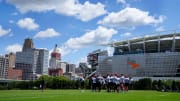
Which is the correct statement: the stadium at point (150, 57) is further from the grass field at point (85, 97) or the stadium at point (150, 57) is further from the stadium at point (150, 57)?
the grass field at point (85, 97)

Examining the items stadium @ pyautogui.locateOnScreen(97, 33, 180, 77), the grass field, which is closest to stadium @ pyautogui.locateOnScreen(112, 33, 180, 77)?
stadium @ pyautogui.locateOnScreen(97, 33, 180, 77)

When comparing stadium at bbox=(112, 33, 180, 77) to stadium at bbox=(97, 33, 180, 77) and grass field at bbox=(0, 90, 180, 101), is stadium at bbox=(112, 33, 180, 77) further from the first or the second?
grass field at bbox=(0, 90, 180, 101)

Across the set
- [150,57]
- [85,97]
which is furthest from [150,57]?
[85,97]

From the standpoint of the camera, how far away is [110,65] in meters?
174

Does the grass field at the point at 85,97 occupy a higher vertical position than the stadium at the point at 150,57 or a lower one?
lower

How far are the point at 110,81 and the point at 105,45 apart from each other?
138336mm

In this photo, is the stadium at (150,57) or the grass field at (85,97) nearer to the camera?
the grass field at (85,97)

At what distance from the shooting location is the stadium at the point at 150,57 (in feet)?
475

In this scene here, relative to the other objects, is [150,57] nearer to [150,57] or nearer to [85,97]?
[150,57]

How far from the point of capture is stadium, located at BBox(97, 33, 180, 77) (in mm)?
144750

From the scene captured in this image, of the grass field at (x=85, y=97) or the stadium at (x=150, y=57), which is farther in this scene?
the stadium at (x=150, y=57)

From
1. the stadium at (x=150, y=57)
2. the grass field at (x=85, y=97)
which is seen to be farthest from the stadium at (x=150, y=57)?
the grass field at (x=85, y=97)

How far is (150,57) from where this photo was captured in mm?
150375

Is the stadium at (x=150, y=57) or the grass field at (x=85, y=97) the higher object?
the stadium at (x=150, y=57)
